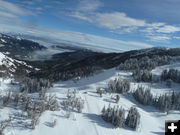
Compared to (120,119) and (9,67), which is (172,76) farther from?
(9,67)

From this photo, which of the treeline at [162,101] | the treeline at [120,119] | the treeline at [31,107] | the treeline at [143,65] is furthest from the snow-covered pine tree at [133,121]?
the treeline at [143,65]

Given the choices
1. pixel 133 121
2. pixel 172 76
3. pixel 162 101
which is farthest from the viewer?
pixel 172 76

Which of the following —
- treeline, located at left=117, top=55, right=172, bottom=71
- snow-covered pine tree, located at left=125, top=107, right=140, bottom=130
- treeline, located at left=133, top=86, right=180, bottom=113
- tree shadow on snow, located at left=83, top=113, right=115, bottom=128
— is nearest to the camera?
tree shadow on snow, located at left=83, top=113, right=115, bottom=128

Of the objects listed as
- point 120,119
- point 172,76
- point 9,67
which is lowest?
point 120,119

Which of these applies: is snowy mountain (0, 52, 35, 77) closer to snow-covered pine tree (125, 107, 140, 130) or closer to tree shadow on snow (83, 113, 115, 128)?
tree shadow on snow (83, 113, 115, 128)

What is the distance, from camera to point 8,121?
12.1m

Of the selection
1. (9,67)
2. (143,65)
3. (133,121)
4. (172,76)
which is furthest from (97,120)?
(9,67)

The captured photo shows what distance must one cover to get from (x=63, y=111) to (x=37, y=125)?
369cm

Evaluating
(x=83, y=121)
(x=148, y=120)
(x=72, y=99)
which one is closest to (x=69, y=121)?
(x=83, y=121)

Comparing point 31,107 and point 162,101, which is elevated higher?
point 31,107

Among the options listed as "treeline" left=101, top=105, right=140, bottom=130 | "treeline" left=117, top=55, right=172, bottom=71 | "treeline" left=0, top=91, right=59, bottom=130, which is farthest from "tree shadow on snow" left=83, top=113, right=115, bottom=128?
"treeline" left=117, top=55, right=172, bottom=71

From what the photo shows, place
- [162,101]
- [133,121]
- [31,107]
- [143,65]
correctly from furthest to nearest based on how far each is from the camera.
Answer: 1. [143,65]
2. [162,101]
3. [133,121]
4. [31,107]

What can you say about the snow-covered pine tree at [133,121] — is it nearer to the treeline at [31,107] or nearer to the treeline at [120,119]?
the treeline at [120,119]

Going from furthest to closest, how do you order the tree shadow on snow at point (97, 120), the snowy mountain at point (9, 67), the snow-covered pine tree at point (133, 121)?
the snowy mountain at point (9, 67) < the snow-covered pine tree at point (133, 121) < the tree shadow on snow at point (97, 120)
